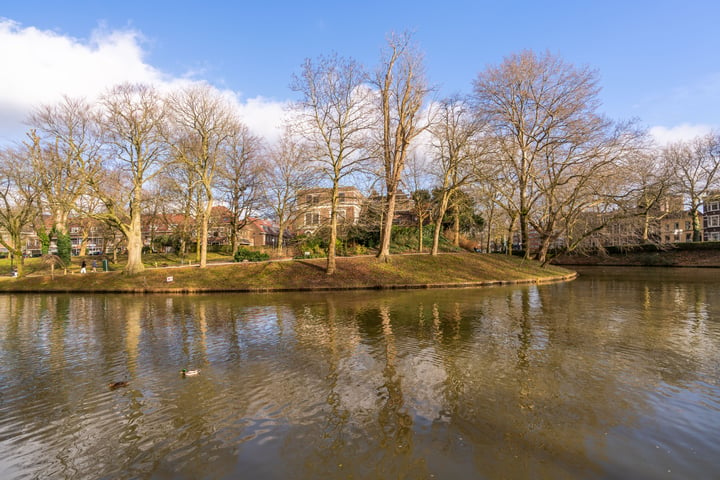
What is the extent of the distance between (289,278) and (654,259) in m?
46.4

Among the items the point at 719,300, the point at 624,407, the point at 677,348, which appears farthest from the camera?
the point at 719,300

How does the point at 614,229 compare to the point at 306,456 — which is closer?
the point at 306,456

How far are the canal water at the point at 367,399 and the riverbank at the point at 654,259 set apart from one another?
4089cm

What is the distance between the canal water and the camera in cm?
450

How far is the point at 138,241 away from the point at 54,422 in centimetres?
2555

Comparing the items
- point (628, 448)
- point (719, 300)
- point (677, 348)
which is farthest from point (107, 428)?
point (719, 300)

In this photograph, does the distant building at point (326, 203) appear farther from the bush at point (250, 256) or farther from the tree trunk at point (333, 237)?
the bush at point (250, 256)

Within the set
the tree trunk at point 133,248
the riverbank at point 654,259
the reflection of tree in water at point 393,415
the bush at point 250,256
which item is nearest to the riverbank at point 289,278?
the tree trunk at point 133,248

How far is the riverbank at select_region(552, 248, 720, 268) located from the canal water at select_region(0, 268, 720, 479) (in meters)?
40.9

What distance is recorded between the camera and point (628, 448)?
469 cm

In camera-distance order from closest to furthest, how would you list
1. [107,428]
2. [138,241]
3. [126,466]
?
[126,466]
[107,428]
[138,241]

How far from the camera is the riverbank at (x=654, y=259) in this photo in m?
45.3

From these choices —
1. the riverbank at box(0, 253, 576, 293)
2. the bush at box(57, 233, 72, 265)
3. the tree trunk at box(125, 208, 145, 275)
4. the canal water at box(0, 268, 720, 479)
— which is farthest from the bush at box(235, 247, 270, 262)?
the canal water at box(0, 268, 720, 479)

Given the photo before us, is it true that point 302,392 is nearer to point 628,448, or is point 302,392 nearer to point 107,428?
point 107,428
